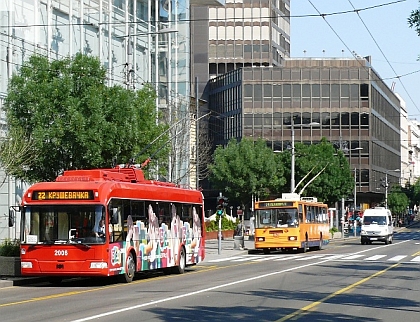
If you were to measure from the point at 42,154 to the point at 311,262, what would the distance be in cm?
1257

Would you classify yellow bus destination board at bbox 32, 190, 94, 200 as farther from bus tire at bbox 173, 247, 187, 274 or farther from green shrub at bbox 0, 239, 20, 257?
bus tire at bbox 173, 247, 187, 274

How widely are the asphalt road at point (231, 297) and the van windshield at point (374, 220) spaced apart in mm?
33202

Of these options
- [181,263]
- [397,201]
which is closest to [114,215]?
[181,263]

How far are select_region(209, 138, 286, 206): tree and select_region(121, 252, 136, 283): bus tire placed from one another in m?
46.6

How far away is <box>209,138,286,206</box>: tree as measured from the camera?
73.6 meters

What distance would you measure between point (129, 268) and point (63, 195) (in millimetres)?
3094

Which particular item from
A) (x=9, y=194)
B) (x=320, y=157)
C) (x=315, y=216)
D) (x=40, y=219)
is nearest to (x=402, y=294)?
(x=40, y=219)

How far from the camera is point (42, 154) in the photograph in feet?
105

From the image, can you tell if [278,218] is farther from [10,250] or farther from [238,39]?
[238,39]

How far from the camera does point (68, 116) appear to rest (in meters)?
31.6

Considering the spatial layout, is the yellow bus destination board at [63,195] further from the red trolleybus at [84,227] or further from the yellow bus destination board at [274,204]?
Result: the yellow bus destination board at [274,204]

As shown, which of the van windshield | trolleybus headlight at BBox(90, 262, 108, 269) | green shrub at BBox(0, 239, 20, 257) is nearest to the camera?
trolleybus headlight at BBox(90, 262, 108, 269)

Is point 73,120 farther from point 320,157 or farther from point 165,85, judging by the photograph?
point 320,157

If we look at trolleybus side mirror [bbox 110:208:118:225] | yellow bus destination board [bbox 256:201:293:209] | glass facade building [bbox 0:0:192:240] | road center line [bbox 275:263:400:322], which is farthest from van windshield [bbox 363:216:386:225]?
trolleybus side mirror [bbox 110:208:118:225]
